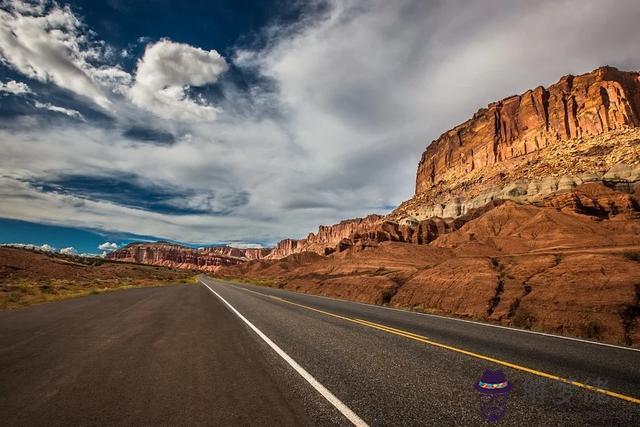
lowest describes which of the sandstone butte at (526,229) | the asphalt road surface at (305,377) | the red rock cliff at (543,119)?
the asphalt road surface at (305,377)

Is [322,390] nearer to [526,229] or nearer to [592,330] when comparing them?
[592,330]

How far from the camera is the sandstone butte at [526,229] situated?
14.0 metres

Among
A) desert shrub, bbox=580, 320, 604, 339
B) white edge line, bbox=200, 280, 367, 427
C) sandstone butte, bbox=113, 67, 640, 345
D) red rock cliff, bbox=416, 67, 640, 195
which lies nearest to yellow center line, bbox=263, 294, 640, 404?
white edge line, bbox=200, 280, 367, 427

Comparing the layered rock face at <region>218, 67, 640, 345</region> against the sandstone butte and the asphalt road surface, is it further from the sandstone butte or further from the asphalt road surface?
the asphalt road surface

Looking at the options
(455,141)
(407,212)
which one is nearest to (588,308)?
(407,212)

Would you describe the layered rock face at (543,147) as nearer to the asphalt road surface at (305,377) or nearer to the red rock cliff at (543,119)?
the red rock cliff at (543,119)

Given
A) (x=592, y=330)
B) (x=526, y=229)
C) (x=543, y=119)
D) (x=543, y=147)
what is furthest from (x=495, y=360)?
(x=543, y=119)

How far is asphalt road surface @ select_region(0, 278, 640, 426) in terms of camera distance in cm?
423

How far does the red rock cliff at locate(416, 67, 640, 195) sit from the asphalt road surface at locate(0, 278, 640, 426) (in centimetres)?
12421

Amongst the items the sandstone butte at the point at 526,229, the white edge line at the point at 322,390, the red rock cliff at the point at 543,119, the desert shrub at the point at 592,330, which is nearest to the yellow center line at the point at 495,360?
the white edge line at the point at 322,390

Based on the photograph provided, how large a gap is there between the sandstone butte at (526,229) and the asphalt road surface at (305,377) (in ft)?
15.5

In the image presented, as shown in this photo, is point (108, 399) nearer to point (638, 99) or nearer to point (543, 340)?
point (543, 340)

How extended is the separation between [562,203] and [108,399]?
72.4 metres

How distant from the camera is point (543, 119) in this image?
394 feet
